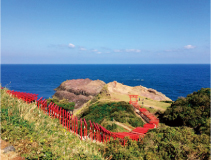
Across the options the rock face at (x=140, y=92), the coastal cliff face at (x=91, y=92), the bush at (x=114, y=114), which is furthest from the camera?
the coastal cliff face at (x=91, y=92)

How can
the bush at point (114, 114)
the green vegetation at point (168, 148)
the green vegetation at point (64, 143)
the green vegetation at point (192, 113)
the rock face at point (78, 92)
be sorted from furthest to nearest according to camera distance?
the rock face at point (78, 92) < the bush at point (114, 114) < the green vegetation at point (192, 113) < the green vegetation at point (168, 148) < the green vegetation at point (64, 143)

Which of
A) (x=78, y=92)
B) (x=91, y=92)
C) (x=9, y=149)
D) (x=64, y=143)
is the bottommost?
(x=78, y=92)

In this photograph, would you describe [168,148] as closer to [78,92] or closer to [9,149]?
[9,149]

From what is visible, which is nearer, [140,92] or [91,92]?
[140,92]

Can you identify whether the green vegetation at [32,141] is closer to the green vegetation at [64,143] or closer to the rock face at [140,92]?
the green vegetation at [64,143]

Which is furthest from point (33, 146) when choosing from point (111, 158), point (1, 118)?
point (111, 158)

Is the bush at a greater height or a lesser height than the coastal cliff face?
greater

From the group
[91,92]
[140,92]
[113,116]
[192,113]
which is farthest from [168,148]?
[91,92]

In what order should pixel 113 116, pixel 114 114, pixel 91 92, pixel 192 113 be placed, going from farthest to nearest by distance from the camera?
pixel 91 92 < pixel 114 114 < pixel 113 116 < pixel 192 113

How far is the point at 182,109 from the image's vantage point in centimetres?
2019

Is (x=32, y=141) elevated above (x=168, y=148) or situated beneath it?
elevated above

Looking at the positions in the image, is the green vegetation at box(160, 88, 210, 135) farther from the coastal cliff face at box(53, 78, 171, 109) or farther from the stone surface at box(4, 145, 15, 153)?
the coastal cliff face at box(53, 78, 171, 109)

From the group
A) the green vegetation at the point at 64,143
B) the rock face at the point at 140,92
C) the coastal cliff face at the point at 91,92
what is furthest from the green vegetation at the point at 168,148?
the rock face at the point at 140,92

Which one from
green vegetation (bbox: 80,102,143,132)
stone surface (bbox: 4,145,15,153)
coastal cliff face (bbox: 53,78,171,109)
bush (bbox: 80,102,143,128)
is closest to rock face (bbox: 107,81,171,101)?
coastal cliff face (bbox: 53,78,171,109)
